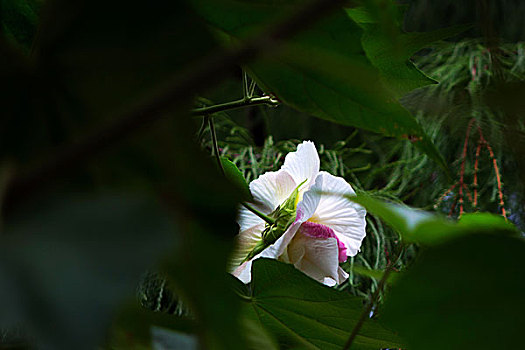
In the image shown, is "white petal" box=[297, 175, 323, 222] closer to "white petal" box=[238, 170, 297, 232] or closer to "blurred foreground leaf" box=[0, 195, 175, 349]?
"white petal" box=[238, 170, 297, 232]

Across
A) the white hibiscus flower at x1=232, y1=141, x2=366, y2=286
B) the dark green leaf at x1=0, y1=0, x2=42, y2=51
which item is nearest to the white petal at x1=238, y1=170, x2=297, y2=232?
the white hibiscus flower at x1=232, y1=141, x2=366, y2=286

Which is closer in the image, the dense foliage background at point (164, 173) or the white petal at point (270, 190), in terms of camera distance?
the dense foliage background at point (164, 173)

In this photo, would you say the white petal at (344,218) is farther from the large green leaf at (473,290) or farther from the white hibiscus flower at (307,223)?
the large green leaf at (473,290)

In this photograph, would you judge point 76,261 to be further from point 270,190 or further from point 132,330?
point 270,190

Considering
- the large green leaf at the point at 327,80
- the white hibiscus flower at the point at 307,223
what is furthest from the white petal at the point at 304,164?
the large green leaf at the point at 327,80

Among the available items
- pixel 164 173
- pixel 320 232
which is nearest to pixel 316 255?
pixel 320 232

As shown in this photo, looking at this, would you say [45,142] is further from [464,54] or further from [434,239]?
[464,54]
